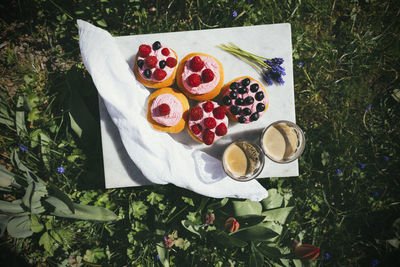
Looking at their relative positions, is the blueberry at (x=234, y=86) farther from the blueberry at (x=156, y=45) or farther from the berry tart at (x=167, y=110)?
the blueberry at (x=156, y=45)

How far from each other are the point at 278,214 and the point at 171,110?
1037 millimetres

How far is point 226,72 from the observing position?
5.12 ft

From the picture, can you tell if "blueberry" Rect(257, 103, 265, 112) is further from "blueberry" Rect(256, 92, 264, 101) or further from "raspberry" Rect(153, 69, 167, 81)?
"raspberry" Rect(153, 69, 167, 81)

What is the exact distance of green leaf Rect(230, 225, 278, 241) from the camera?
142cm

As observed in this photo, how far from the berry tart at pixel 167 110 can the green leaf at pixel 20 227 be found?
105 cm

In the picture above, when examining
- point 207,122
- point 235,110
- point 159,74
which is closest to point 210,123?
point 207,122

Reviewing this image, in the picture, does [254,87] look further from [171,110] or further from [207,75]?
[171,110]

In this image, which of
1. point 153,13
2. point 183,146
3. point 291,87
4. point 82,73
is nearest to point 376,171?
point 291,87

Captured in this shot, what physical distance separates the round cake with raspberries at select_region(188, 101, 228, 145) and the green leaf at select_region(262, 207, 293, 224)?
0.71 m

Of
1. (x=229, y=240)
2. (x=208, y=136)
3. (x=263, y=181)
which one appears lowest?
(x=229, y=240)

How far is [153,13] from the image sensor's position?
2031 millimetres

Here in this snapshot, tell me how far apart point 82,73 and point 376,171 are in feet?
8.27

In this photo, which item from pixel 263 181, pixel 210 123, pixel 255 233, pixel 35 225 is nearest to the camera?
pixel 210 123

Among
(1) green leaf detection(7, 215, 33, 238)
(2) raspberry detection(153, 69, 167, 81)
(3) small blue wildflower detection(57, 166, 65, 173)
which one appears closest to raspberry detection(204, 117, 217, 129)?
(2) raspberry detection(153, 69, 167, 81)
